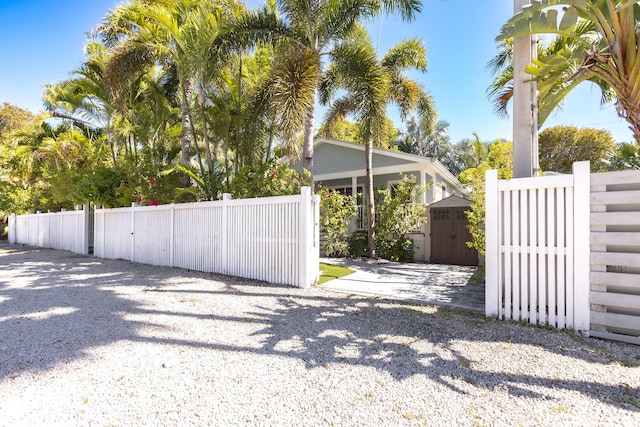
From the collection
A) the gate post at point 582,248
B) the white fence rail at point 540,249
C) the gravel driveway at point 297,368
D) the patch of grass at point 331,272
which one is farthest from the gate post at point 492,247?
the patch of grass at point 331,272

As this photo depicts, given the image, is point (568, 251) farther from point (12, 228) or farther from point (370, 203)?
point (12, 228)

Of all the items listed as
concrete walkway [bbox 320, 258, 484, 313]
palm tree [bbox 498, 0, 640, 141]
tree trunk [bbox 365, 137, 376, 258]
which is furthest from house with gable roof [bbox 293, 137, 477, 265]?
palm tree [bbox 498, 0, 640, 141]

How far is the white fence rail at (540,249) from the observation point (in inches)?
140

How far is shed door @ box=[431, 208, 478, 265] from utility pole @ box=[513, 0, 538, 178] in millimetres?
6091

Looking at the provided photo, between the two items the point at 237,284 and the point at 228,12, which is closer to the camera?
the point at 237,284

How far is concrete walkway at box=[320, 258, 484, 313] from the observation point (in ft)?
17.1

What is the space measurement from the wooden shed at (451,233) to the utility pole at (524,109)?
6.06m

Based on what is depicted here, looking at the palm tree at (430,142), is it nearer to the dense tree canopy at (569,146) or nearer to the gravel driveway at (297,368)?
the dense tree canopy at (569,146)

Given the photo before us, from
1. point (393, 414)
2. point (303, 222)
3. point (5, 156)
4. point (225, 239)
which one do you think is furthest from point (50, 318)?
point (5, 156)

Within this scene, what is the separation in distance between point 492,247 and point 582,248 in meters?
0.92

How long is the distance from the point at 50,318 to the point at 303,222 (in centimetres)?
400

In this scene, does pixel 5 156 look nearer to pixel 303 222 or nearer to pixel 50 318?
pixel 50 318

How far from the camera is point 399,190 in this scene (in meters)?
11.2

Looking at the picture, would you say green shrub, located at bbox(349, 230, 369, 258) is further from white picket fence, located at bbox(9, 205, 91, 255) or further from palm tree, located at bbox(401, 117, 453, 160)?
palm tree, located at bbox(401, 117, 453, 160)
